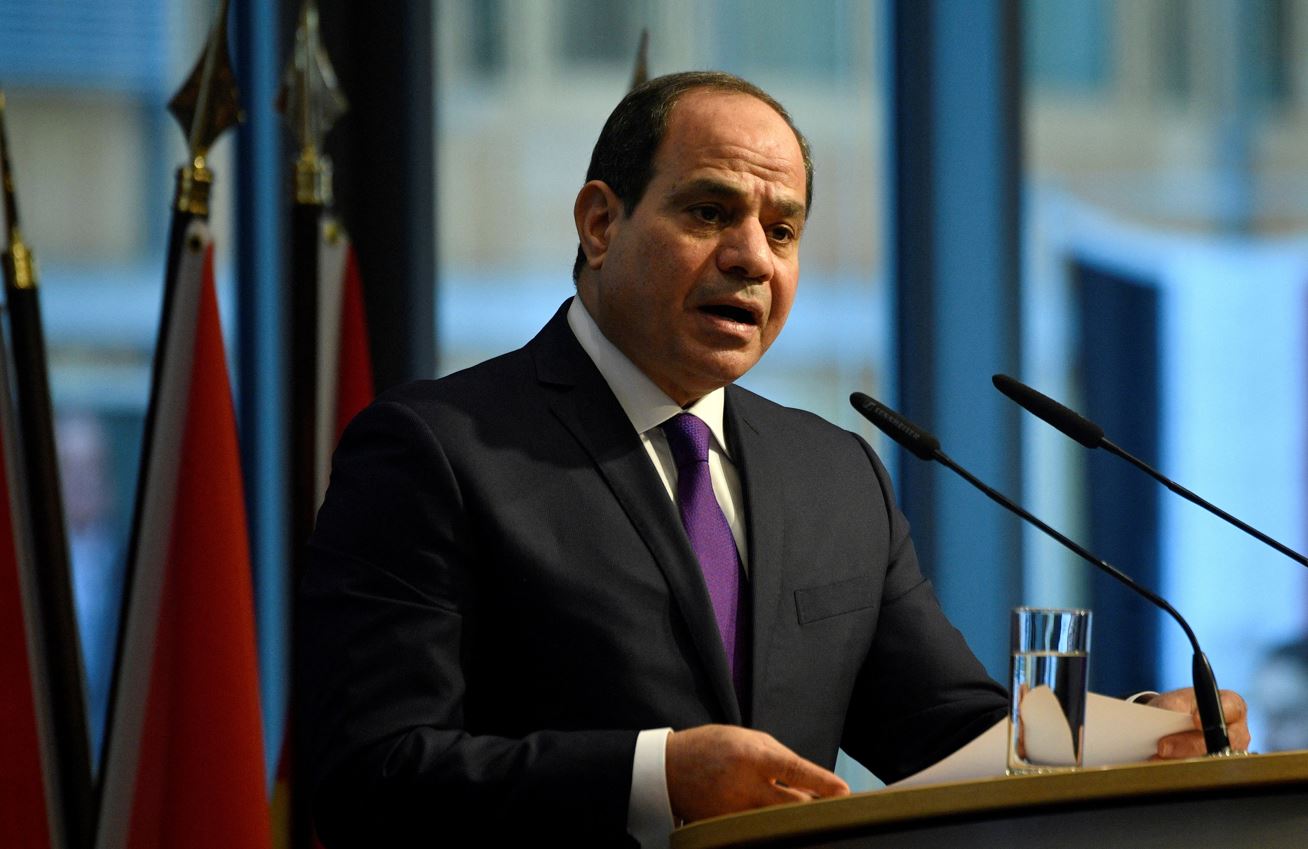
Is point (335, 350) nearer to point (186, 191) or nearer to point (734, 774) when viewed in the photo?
point (186, 191)

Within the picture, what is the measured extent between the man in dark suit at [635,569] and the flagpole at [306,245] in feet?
3.21

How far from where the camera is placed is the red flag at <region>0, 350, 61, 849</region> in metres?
2.40

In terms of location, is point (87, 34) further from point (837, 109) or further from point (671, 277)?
point (671, 277)

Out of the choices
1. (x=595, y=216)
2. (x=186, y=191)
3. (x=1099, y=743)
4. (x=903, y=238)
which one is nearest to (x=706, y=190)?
(x=595, y=216)

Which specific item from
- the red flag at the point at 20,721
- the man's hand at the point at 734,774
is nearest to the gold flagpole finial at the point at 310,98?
the red flag at the point at 20,721

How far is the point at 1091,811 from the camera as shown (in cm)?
116

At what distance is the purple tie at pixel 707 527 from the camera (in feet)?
5.78

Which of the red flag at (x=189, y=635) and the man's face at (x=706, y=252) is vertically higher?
the man's face at (x=706, y=252)

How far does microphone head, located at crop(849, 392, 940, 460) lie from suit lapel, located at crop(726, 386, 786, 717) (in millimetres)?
178

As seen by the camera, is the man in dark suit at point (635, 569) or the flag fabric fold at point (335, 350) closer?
the man in dark suit at point (635, 569)

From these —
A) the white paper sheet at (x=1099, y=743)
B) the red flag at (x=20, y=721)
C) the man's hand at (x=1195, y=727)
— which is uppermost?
the white paper sheet at (x=1099, y=743)

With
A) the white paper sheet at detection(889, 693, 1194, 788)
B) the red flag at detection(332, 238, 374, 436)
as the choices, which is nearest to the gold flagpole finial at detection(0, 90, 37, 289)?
the red flag at detection(332, 238, 374, 436)

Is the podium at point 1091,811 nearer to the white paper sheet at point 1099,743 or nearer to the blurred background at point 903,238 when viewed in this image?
the white paper sheet at point 1099,743

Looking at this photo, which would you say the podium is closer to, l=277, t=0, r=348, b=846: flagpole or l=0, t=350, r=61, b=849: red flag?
l=0, t=350, r=61, b=849: red flag
